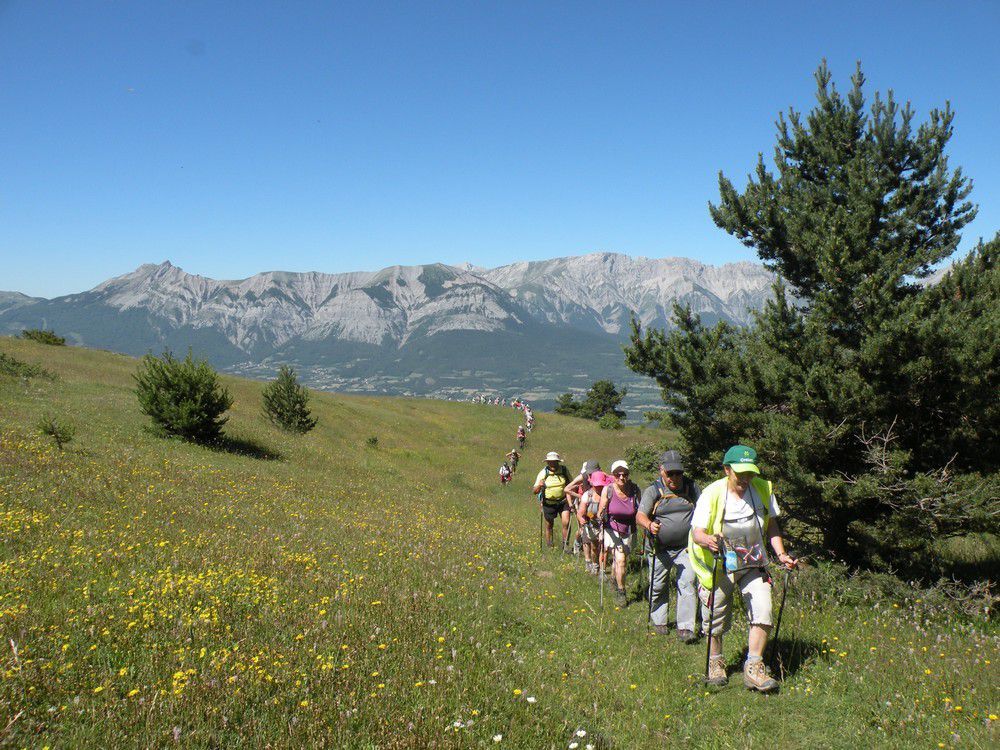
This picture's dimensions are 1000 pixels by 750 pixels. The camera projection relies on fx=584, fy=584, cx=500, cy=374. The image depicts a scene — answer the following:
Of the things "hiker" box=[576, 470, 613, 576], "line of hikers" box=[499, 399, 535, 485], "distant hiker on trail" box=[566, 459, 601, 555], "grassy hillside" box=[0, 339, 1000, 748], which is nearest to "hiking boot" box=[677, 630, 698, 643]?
"grassy hillside" box=[0, 339, 1000, 748]

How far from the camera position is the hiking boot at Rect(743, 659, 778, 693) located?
18.4ft

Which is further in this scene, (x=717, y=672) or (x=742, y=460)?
(x=717, y=672)

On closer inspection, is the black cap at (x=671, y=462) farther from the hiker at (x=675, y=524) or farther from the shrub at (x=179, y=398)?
the shrub at (x=179, y=398)

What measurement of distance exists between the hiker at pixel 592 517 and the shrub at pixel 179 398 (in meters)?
14.7

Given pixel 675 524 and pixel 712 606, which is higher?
pixel 675 524

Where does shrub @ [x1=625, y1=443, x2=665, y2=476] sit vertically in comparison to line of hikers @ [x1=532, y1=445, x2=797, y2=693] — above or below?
below

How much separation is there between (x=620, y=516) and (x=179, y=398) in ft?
55.1

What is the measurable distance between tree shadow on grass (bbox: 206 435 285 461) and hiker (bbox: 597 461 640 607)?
48.1 ft

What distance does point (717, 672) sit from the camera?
19.5 feet

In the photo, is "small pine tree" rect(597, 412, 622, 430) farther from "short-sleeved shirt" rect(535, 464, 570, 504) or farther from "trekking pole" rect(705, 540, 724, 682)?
"trekking pole" rect(705, 540, 724, 682)

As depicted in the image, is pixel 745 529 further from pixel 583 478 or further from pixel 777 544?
pixel 583 478

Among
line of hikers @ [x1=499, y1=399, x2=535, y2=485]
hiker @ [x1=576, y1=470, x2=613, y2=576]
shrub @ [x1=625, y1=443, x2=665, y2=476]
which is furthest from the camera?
line of hikers @ [x1=499, y1=399, x2=535, y2=485]

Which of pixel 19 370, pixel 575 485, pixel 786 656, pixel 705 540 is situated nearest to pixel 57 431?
pixel 575 485

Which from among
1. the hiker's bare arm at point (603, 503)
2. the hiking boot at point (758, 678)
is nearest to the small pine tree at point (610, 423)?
the hiker's bare arm at point (603, 503)
